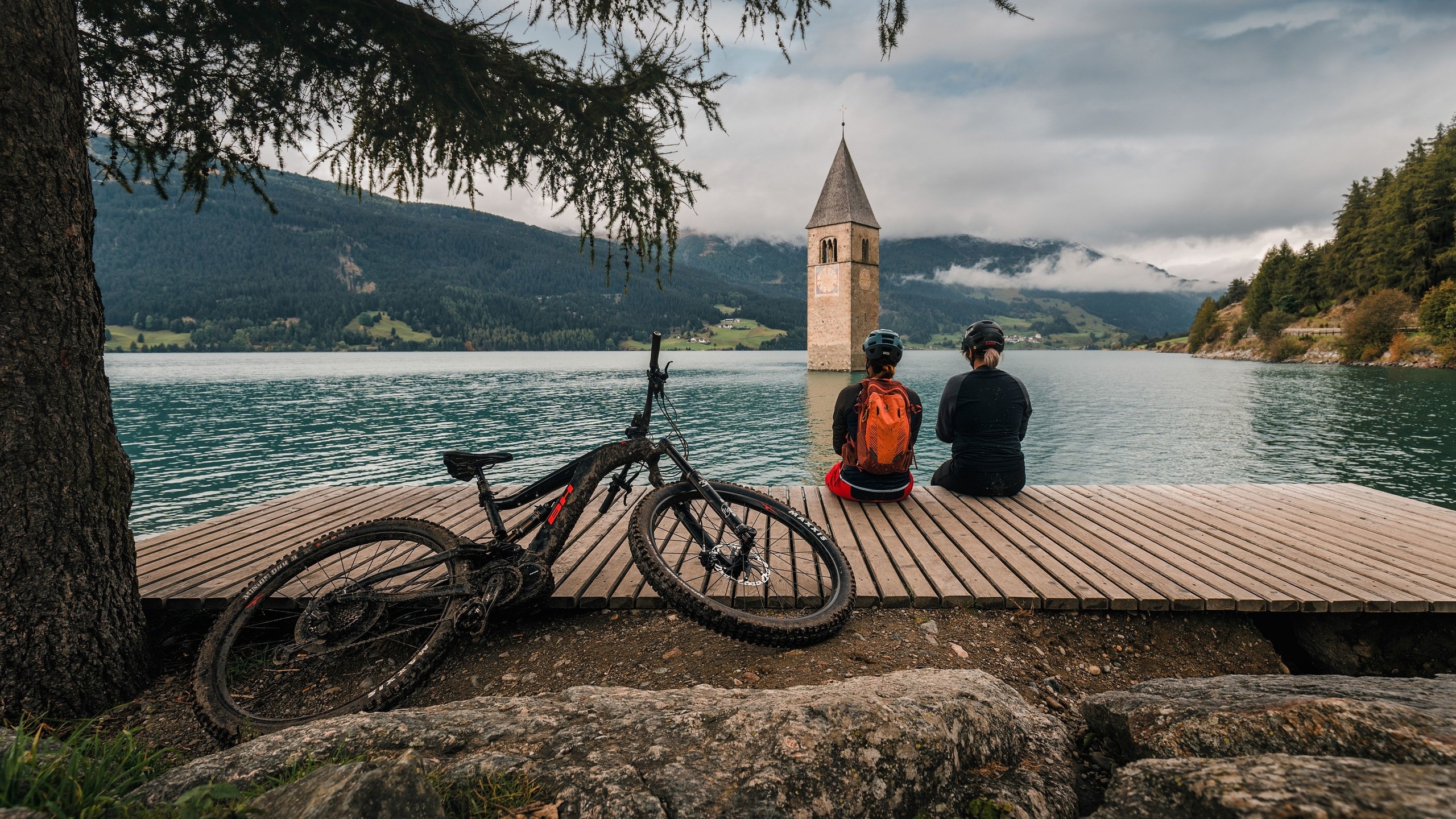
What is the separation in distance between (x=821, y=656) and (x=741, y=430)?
22557 millimetres

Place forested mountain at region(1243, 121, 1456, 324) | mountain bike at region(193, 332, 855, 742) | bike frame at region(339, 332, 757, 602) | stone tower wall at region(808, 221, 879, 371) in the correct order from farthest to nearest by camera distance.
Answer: stone tower wall at region(808, 221, 879, 371)
forested mountain at region(1243, 121, 1456, 324)
bike frame at region(339, 332, 757, 602)
mountain bike at region(193, 332, 855, 742)

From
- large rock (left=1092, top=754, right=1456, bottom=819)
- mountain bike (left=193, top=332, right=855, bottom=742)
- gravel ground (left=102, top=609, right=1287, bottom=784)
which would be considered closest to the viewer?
large rock (left=1092, top=754, right=1456, bottom=819)

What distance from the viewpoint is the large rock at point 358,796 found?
60.6 inches

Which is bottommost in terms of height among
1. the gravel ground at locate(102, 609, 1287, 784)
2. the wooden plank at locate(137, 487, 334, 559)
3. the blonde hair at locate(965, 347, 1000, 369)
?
the gravel ground at locate(102, 609, 1287, 784)

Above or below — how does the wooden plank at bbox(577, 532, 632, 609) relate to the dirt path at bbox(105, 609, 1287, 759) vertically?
above

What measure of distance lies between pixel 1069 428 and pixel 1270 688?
88.4 ft

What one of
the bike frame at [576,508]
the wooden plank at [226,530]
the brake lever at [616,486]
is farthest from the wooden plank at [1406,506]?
the wooden plank at [226,530]

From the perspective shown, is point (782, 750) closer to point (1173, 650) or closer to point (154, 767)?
point (154, 767)

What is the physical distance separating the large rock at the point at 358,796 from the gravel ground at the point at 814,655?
5.78 feet

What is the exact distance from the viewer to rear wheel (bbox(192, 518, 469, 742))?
3.10 metres

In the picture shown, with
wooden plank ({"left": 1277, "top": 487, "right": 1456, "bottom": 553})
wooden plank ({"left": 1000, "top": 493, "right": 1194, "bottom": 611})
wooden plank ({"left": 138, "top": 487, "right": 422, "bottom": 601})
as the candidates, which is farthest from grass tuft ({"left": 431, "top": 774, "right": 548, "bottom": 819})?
wooden plank ({"left": 1277, "top": 487, "right": 1456, "bottom": 553})

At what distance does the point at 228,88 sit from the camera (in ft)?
14.9

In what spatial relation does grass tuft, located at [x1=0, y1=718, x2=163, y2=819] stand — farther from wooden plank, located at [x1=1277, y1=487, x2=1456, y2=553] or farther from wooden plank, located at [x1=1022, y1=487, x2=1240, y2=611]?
wooden plank, located at [x1=1277, y1=487, x2=1456, y2=553]

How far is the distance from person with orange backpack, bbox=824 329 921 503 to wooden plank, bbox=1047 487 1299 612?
1.97 m
